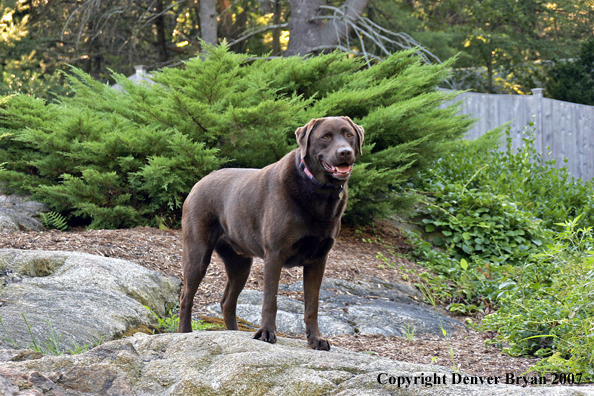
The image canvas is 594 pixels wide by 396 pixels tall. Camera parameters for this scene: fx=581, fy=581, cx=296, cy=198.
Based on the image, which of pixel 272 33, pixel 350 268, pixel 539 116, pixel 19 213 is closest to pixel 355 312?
pixel 350 268

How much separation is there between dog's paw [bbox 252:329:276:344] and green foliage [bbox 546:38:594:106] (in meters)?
16.8

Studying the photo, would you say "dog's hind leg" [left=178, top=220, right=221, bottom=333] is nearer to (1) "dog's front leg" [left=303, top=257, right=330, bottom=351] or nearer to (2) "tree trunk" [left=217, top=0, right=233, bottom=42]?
(1) "dog's front leg" [left=303, top=257, right=330, bottom=351]

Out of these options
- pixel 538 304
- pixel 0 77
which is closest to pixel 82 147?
pixel 538 304

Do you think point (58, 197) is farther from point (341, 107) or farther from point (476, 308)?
point (476, 308)

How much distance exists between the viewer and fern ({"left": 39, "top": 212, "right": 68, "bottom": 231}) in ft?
24.1

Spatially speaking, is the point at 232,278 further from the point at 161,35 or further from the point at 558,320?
the point at 161,35

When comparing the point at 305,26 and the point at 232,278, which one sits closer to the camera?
the point at 232,278

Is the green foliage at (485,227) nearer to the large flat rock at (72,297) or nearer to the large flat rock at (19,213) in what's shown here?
the large flat rock at (72,297)

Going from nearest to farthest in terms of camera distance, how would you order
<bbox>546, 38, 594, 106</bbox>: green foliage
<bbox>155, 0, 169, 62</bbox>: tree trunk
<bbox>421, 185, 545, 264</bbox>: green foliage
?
1. <bbox>421, 185, 545, 264</bbox>: green foliage
2. <bbox>546, 38, 594, 106</bbox>: green foliage
3. <bbox>155, 0, 169, 62</bbox>: tree trunk

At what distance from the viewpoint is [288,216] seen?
358 cm

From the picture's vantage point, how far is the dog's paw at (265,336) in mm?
3457

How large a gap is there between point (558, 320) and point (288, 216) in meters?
1.83

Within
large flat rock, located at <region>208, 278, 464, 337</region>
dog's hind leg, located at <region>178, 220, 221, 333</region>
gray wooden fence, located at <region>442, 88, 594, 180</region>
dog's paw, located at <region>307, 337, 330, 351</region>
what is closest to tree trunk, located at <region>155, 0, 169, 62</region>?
gray wooden fence, located at <region>442, 88, 594, 180</region>

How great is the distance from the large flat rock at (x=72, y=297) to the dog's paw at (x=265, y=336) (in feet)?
3.55
